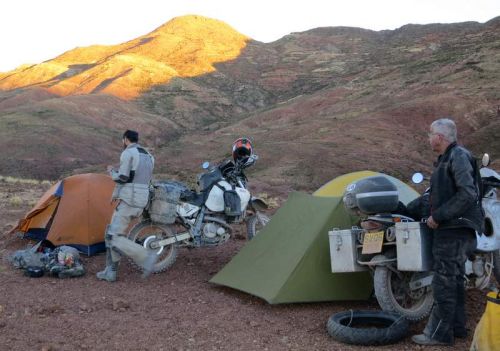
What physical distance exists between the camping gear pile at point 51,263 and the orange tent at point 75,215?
0.84m

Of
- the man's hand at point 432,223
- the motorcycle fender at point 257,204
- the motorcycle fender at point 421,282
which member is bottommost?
the motorcycle fender at point 421,282

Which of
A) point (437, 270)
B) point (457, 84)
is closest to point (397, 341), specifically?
point (437, 270)

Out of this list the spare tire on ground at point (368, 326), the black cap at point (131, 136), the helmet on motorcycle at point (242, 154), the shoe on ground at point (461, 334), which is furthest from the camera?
the helmet on motorcycle at point (242, 154)

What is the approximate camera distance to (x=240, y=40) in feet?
316

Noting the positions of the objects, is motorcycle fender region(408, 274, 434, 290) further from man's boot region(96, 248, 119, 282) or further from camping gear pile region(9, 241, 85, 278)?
camping gear pile region(9, 241, 85, 278)

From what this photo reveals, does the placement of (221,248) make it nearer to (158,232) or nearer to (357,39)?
(158,232)

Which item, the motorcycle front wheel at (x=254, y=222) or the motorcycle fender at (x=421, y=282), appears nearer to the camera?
the motorcycle fender at (x=421, y=282)

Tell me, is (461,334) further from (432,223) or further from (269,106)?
(269,106)

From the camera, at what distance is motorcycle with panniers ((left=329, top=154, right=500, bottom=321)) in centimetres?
537

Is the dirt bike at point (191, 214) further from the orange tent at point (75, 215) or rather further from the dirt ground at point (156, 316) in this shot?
the orange tent at point (75, 215)

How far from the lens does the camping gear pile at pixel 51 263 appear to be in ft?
25.4

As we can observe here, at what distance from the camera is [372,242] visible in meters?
5.66

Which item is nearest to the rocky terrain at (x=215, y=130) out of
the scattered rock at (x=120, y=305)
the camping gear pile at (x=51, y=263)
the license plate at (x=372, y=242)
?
the scattered rock at (x=120, y=305)

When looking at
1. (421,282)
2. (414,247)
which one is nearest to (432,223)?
(414,247)
